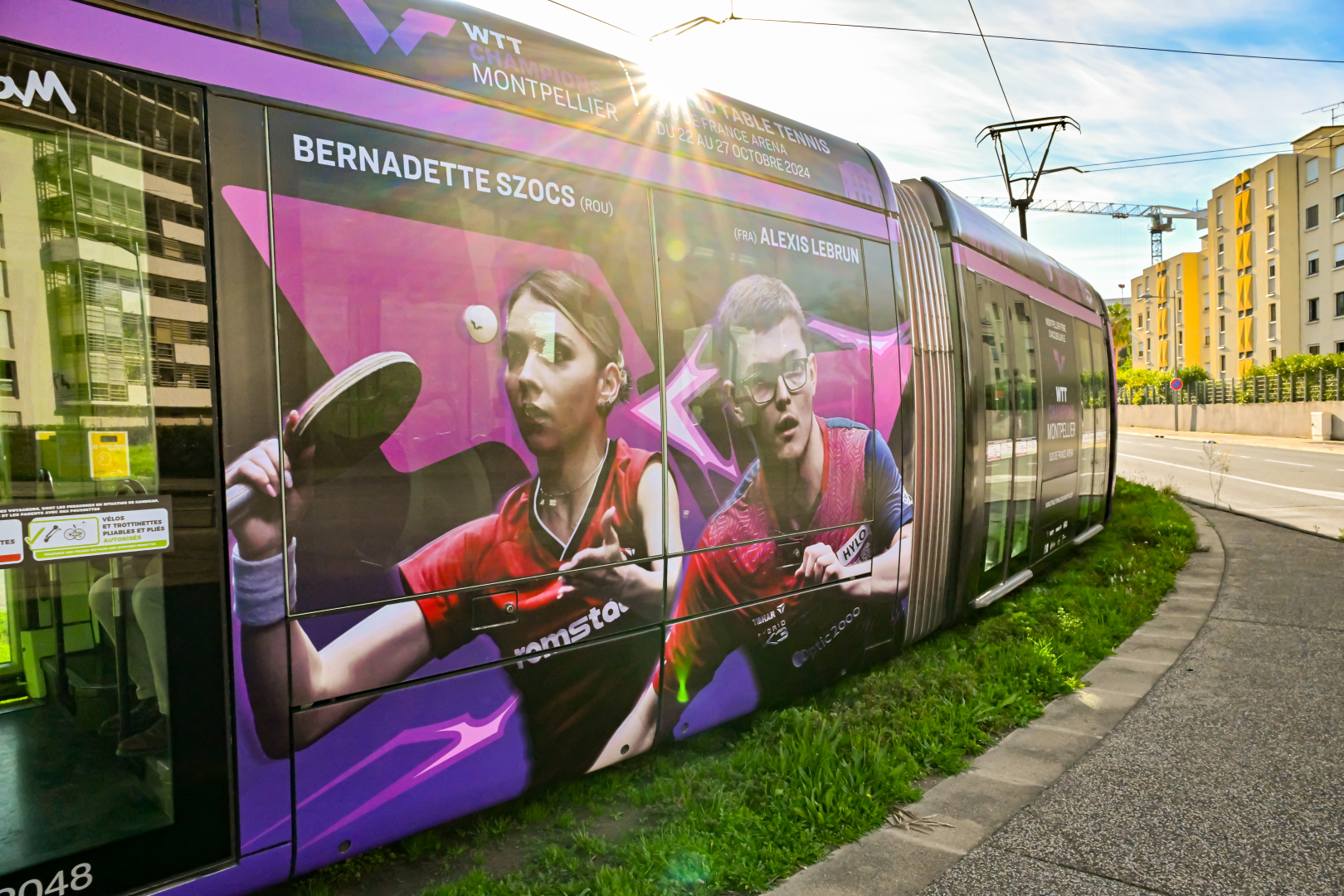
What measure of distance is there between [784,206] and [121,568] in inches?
138

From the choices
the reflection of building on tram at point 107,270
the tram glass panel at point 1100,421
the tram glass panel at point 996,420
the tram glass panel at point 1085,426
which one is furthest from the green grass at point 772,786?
the tram glass panel at point 1100,421

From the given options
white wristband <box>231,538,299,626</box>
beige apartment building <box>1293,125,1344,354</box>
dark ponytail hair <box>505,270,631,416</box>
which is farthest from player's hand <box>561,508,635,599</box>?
beige apartment building <box>1293,125,1344,354</box>

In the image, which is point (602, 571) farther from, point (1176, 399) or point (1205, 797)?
point (1176, 399)

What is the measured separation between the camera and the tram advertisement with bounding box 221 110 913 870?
274 cm

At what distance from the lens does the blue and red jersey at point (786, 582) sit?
13.4 ft

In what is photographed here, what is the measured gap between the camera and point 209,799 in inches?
102

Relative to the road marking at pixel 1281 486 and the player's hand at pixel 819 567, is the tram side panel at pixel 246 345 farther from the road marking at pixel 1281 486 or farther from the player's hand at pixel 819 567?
the road marking at pixel 1281 486

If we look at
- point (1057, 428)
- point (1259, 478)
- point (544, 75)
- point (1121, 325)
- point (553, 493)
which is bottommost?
point (1259, 478)

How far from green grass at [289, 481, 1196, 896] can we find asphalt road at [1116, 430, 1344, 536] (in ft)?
28.6

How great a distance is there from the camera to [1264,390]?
141ft

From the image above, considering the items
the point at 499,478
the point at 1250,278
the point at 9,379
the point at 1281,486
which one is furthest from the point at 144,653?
the point at 1250,278

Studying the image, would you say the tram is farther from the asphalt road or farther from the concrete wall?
the concrete wall

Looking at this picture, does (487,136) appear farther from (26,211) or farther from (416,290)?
(26,211)

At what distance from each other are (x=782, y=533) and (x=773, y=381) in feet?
2.55
